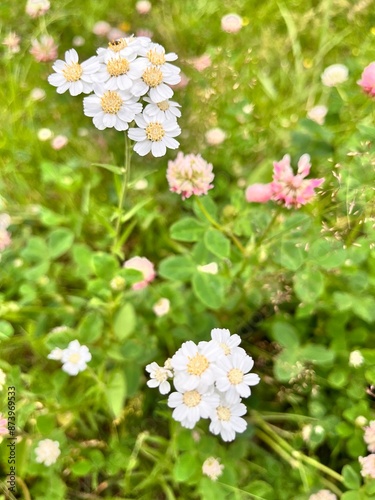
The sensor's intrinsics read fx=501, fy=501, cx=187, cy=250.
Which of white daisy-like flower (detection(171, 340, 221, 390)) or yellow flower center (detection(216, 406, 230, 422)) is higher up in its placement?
white daisy-like flower (detection(171, 340, 221, 390))

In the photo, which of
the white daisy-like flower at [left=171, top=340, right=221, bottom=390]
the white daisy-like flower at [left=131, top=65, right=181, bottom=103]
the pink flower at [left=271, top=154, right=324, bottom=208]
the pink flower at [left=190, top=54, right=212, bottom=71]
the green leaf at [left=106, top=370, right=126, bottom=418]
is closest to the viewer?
the white daisy-like flower at [left=171, top=340, right=221, bottom=390]

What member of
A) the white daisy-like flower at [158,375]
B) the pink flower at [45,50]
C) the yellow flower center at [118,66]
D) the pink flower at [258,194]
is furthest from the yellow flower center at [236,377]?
the pink flower at [45,50]

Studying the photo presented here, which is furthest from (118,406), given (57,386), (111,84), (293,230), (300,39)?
(300,39)

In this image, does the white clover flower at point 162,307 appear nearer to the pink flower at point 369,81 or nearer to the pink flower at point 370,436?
the pink flower at point 370,436

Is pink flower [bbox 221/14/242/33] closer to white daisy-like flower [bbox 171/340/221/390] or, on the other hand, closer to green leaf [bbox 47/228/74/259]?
green leaf [bbox 47/228/74/259]

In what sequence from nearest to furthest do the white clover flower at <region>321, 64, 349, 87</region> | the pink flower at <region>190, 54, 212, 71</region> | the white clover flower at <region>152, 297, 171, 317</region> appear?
1. the white clover flower at <region>152, 297, 171, 317</region>
2. the white clover flower at <region>321, 64, 349, 87</region>
3. the pink flower at <region>190, 54, 212, 71</region>

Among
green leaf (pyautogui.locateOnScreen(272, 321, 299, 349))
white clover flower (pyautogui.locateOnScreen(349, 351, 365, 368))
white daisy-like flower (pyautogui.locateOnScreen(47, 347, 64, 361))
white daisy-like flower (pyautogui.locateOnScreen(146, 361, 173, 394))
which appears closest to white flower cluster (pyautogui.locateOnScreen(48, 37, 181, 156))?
white daisy-like flower (pyautogui.locateOnScreen(146, 361, 173, 394))

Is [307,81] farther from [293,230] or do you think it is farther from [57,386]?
[57,386]
